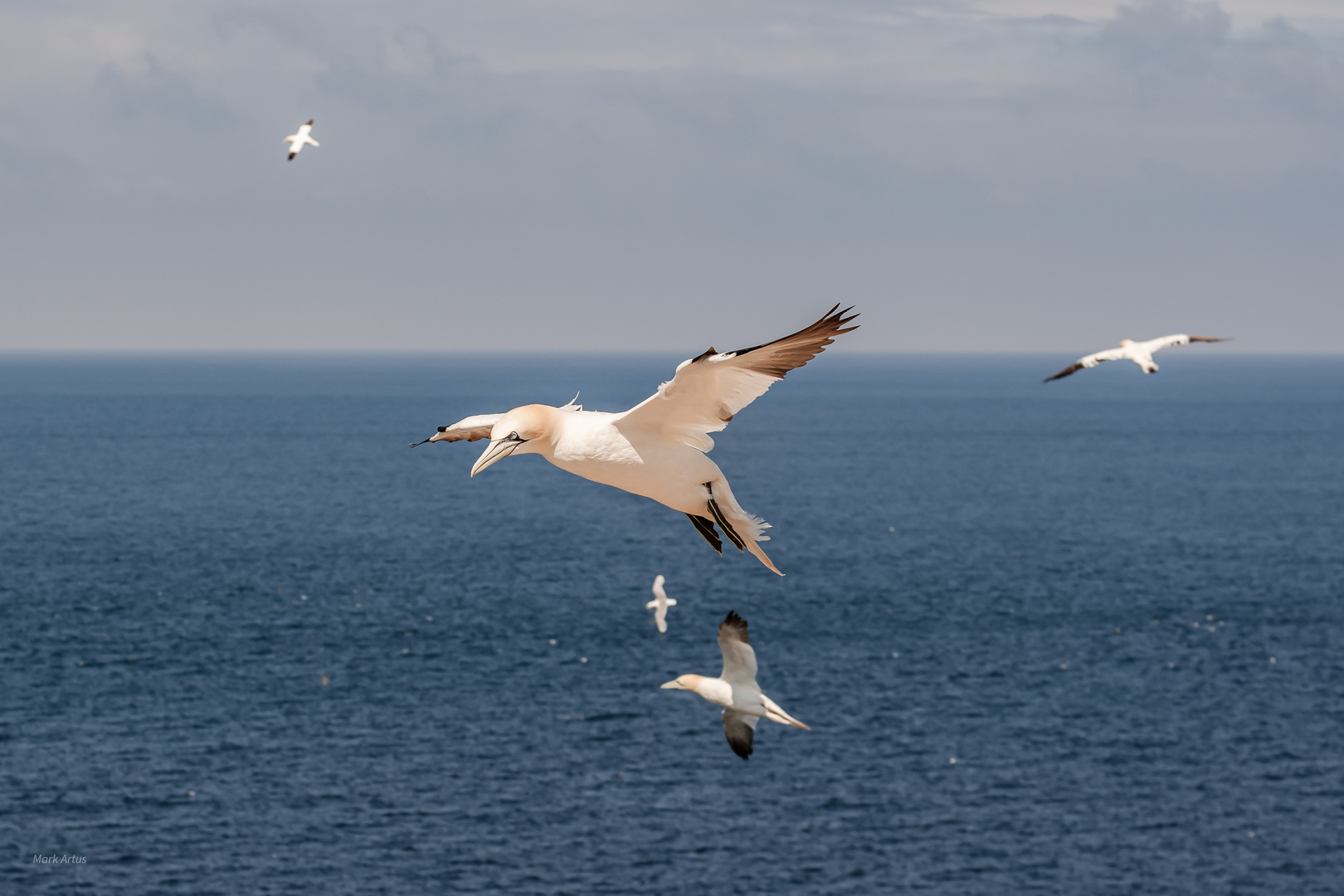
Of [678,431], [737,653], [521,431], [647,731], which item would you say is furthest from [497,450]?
[647,731]

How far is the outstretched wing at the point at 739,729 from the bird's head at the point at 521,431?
28750mm

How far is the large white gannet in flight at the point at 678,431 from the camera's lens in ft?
40.6

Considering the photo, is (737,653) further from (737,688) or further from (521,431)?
(521,431)

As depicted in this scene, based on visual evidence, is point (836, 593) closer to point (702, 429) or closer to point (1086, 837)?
point (1086, 837)

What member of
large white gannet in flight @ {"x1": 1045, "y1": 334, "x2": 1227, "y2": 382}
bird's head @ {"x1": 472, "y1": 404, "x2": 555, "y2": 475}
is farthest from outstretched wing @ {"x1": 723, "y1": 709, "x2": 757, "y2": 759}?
bird's head @ {"x1": 472, "y1": 404, "x2": 555, "y2": 475}

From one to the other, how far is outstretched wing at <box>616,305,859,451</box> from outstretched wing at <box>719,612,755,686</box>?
29.6 m

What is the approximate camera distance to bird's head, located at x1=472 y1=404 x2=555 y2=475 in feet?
40.4

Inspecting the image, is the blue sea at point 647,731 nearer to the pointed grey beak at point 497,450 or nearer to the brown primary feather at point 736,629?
the brown primary feather at point 736,629

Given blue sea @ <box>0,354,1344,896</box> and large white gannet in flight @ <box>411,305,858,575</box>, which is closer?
large white gannet in flight @ <box>411,305,858,575</box>

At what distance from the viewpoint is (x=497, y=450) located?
1216cm

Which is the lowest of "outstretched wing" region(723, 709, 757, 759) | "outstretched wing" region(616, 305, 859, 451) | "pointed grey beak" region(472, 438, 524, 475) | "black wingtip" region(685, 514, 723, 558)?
"outstretched wing" region(723, 709, 757, 759)

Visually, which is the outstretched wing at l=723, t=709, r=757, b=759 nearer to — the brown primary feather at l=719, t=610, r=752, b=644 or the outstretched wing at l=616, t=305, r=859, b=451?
the brown primary feather at l=719, t=610, r=752, b=644

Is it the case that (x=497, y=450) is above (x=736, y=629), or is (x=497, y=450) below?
above

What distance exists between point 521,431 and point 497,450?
1.21 ft
